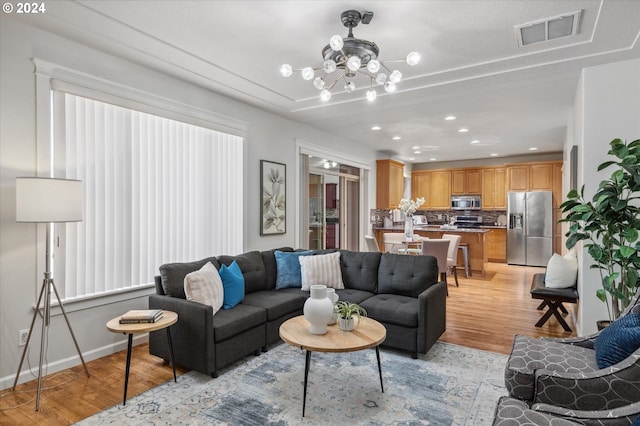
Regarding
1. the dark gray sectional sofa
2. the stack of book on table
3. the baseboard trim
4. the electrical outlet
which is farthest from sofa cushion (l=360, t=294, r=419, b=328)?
the electrical outlet

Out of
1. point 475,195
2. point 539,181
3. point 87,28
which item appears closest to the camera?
point 87,28

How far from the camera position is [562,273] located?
389cm

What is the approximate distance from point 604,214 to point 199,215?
3.86 meters

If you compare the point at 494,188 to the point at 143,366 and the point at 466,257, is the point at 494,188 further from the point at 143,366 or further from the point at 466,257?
the point at 143,366

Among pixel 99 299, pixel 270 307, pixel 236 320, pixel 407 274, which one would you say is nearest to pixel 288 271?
pixel 270 307

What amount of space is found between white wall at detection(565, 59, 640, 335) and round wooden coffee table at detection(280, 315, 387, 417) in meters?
2.27

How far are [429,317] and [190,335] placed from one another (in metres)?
2.05

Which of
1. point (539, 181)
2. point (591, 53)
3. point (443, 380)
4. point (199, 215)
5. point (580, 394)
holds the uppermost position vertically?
point (591, 53)

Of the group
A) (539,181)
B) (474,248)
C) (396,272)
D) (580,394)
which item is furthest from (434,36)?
(539,181)

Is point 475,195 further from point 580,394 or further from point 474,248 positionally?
point 580,394

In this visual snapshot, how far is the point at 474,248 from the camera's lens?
7.26 m

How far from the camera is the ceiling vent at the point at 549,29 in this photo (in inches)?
102

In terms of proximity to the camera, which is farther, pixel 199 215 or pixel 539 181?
pixel 539 181

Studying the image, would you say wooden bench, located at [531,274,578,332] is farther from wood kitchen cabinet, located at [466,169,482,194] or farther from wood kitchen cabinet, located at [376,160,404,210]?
wood kitchen cabinet, located at [466,169,482,194]
